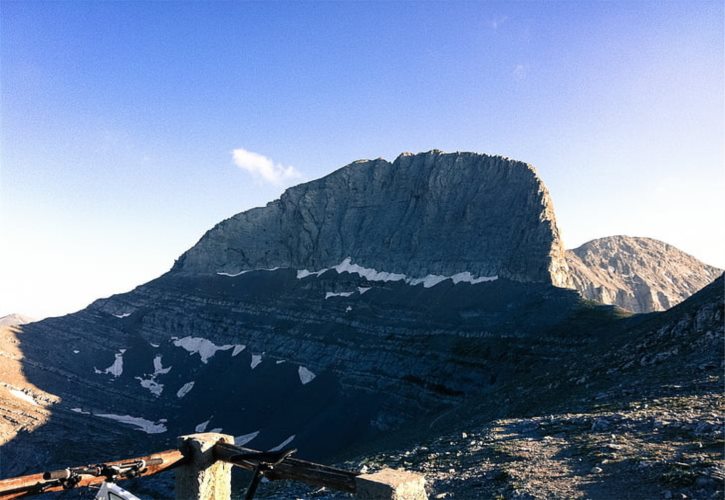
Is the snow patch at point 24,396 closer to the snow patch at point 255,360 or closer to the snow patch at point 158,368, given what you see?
the snow patch at point 158,368

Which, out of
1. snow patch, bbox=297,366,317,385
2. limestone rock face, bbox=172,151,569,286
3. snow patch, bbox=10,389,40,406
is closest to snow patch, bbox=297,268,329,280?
limestone rock face, bbox=172,151,569,286

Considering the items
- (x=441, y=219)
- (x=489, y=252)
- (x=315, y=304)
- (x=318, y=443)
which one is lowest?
(x=318, y=443)

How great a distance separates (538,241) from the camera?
115375 millimetres

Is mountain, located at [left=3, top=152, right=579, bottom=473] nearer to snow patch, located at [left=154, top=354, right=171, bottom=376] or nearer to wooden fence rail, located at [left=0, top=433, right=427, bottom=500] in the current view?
snow patch, located at [left=154, top=354, right=171, bottom=376]

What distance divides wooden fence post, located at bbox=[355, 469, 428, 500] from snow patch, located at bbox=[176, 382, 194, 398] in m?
133

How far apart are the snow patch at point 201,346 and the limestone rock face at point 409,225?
3146cm

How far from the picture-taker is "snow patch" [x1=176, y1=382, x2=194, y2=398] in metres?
127

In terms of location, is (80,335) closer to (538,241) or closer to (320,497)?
(538,241)

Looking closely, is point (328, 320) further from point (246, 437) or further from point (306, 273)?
point (246, 437)

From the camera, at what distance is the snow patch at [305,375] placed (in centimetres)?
11606

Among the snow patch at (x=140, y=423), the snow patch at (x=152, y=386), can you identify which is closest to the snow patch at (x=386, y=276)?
the snow patch at (x=152, y=386)

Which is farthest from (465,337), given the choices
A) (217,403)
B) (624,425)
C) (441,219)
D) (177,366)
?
(177,366)

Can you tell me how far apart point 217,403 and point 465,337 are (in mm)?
61699

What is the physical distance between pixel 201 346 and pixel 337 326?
46863mm
